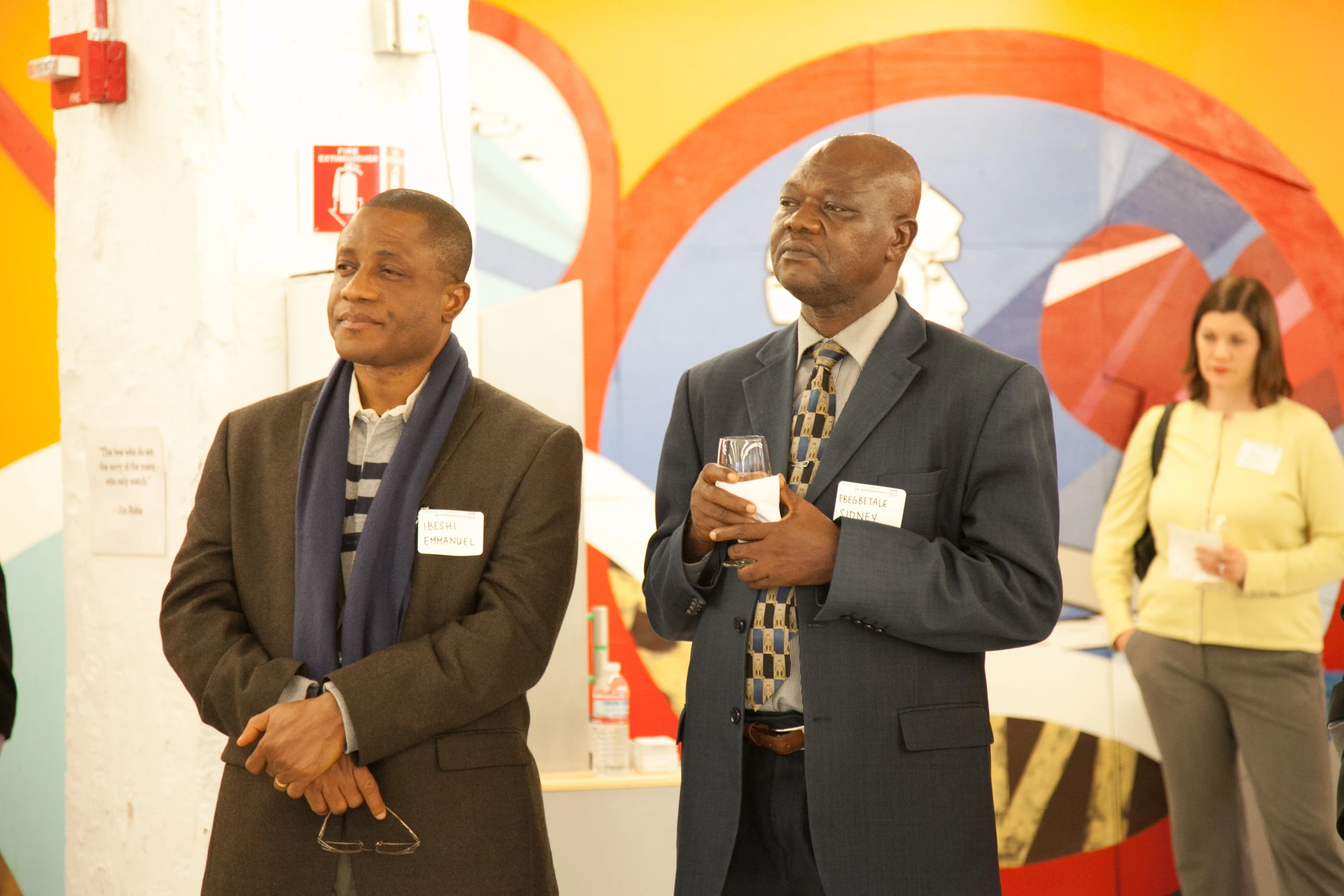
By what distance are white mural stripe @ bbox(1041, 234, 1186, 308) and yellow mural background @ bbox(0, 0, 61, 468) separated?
3677 millimetres

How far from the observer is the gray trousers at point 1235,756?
379cm

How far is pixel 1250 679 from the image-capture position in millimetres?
3857

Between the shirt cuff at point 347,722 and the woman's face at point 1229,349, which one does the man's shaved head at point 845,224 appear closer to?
the shirt cuff at point 347,722

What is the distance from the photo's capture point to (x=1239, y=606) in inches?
153

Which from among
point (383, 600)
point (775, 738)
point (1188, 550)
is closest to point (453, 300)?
point (383, 600)

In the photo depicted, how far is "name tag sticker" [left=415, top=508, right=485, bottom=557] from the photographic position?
1.96 metres

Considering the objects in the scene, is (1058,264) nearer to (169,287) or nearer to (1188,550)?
(1188,550)

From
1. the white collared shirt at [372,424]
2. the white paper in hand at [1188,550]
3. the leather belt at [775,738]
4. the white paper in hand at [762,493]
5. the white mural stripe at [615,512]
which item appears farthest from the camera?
the white mural stripe at [615,512]

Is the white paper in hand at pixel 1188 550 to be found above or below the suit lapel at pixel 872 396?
below

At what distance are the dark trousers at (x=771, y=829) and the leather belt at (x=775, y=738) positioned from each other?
0.04ft

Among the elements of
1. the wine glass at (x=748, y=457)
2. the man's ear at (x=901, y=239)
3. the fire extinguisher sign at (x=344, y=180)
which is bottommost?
the wine glass at (x=748, y=457)

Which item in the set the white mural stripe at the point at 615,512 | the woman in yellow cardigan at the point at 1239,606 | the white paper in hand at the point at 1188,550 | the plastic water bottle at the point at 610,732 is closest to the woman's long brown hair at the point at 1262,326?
the woman in yellow cardigan at the point at 1239,606

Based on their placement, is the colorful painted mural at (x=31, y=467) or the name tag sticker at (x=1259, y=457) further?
the colorful painted mural at (x=31, y=467)

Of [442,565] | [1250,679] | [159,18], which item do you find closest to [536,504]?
[442,565]
